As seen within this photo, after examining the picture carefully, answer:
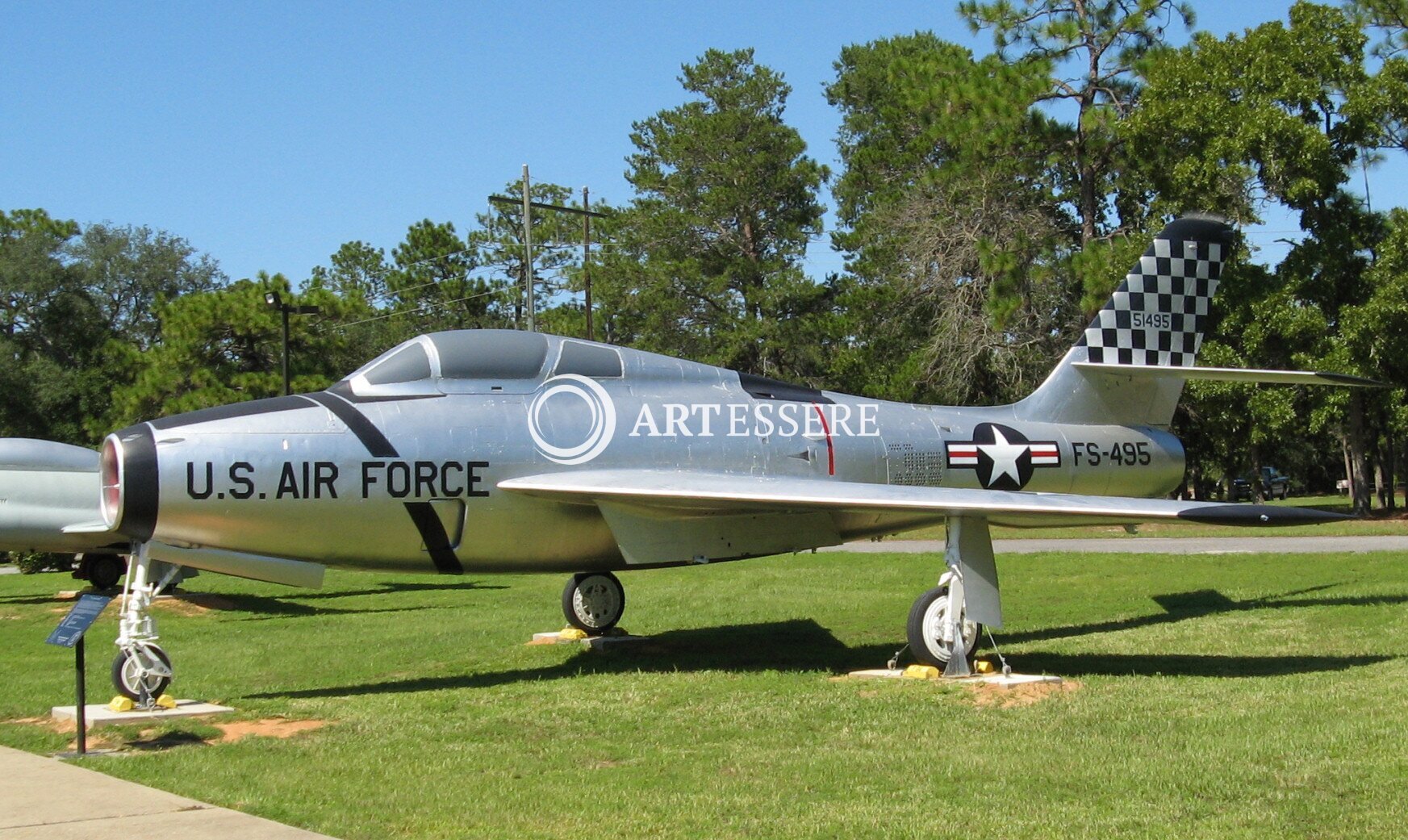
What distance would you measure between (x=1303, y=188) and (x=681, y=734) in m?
28.5

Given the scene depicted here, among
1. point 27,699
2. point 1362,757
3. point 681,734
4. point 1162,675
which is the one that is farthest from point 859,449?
point 27,699

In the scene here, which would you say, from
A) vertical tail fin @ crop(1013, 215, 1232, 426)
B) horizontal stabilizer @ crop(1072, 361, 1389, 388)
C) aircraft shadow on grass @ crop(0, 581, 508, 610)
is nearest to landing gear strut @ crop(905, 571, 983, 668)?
horizontal stabilizer @ crop(1072, 361, 1389, 388)

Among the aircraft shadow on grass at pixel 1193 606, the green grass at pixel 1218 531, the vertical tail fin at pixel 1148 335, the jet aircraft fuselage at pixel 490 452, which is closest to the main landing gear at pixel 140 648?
the jet aircraft fuselage at pixel 490 452

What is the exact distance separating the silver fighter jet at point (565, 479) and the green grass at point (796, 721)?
114 cm

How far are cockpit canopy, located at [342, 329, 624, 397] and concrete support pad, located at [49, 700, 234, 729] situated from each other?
2954 millimetres

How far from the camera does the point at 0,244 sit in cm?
6475

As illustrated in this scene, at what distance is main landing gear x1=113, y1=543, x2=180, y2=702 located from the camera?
1040cm

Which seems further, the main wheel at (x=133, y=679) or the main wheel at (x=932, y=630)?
the main wheel at (x=932, y=630)

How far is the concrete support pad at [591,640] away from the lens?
1432 centimetres

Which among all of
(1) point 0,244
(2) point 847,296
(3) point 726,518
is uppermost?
(1) point 0,244

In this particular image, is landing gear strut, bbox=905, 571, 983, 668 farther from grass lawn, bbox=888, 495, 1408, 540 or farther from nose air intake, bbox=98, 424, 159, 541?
grass lawn, bbox=888, 495, 1408, 540

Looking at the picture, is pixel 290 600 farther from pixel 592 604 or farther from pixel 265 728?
pixel 265 728

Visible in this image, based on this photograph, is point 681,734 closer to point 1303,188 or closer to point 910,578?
point 910,578

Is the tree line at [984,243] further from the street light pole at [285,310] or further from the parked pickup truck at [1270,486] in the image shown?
the parked pickup truck at [1270,486]
